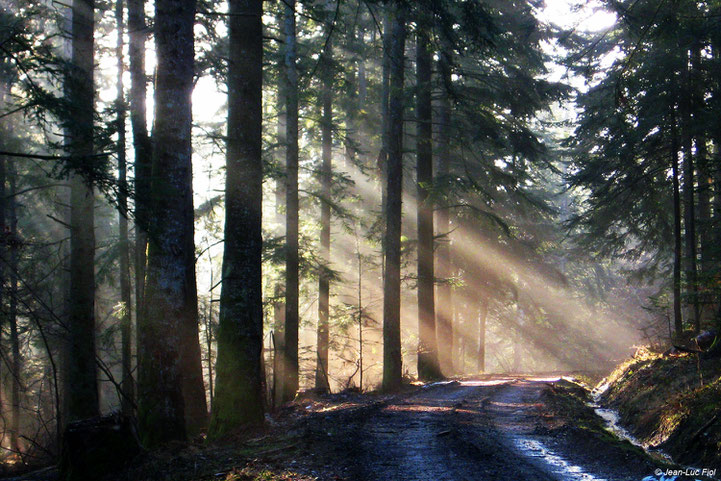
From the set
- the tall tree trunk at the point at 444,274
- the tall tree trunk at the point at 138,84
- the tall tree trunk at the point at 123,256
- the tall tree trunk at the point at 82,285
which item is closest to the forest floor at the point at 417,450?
the tall tree trunk at the point at 82,285

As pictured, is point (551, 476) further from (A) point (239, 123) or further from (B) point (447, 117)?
(B) point (447, 117)

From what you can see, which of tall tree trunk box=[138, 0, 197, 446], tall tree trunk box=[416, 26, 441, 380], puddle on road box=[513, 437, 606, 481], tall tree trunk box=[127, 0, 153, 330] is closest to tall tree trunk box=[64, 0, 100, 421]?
tall tree trunk box=[127, 0, 153, 330]

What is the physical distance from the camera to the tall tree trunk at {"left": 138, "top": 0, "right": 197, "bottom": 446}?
7.91 m

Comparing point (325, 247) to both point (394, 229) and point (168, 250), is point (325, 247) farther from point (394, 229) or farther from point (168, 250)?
point (168, 250)

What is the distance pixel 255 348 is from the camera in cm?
909

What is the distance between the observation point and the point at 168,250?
795 centimetres

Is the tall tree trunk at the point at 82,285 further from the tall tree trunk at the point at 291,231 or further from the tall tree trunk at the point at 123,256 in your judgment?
the tall tree trunk at the point at 291,231

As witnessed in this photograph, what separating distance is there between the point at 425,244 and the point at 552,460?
41.1 ft

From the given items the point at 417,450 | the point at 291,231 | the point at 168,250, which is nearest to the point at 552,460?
the point at 417,450

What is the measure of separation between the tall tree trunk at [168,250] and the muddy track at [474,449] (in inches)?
105

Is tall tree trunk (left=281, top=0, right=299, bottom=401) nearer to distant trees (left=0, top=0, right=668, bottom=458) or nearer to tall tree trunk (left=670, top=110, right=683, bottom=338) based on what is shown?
distant trees (left=0, top=0, right=668, bottom=458)

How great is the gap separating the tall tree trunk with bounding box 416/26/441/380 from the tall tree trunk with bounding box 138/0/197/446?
1129cm

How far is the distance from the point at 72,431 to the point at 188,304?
2.47 meters

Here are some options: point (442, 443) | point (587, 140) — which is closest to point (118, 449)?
point (442, 443)
